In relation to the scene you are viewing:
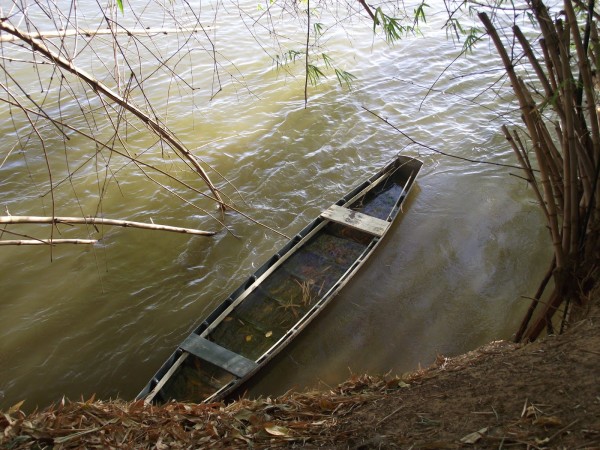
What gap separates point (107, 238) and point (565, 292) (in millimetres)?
6315

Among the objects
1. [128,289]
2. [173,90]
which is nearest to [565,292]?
[128,289]

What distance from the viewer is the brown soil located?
292 centimetres

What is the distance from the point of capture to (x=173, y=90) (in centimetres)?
1184

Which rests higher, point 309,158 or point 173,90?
point 173,90

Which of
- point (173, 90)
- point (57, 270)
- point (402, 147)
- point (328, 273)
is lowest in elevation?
point (328, 273)

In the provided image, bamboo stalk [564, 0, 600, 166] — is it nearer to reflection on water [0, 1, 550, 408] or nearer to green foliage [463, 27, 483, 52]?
green foliage [463, 27, 483, 52]

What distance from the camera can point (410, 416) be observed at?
3270mm

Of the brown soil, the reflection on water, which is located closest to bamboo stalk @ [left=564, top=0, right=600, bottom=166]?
the brown soil

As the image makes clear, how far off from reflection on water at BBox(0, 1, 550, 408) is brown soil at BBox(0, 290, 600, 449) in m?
2.23

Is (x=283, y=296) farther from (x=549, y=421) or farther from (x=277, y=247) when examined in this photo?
(x=549, y=421)

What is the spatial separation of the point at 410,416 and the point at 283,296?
144 inches

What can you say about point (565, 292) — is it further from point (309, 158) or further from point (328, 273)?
point (309, 158)

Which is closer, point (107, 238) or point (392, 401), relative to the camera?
point (392, 401)

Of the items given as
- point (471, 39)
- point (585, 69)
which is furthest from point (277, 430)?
point (471, 39)
